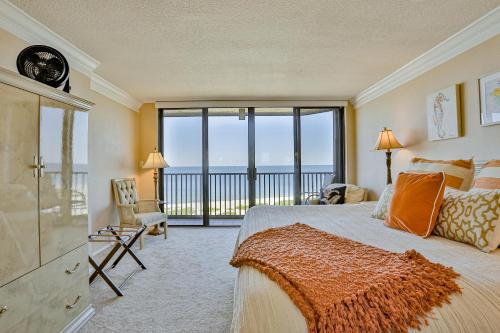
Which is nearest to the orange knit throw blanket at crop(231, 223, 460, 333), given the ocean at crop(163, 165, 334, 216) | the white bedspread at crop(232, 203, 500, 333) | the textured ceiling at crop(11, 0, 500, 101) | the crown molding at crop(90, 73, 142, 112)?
the white bedspread at crop(232, 203, 500, 333)

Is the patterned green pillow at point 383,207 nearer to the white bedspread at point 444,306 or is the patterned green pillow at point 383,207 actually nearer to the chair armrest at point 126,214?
the white bedspread at point 444,306

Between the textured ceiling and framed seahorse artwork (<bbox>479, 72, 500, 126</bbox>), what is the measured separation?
525 mm

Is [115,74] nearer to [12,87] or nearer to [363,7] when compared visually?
[12,87]

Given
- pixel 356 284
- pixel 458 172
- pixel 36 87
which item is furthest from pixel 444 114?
pixel 36 87

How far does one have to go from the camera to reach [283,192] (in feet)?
20.5

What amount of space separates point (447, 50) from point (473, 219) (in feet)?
6.69

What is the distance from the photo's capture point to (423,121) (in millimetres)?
3098

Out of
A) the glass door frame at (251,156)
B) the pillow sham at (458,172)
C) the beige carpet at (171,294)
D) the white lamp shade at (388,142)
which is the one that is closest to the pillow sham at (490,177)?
the pillow sham at (458,172)

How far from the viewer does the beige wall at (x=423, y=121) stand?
7.57ft

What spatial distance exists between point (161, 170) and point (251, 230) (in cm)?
366

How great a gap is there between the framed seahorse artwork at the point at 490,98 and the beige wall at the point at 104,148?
3.91 metres

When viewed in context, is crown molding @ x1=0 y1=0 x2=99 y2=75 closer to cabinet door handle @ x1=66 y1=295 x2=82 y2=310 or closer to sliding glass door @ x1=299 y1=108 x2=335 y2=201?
cabinet door handle @ x1=66 y1=295 x2=82 y2=310

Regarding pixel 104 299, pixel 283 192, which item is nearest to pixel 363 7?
pixel 104 299

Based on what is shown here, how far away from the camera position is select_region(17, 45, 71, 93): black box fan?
1.73 meters
